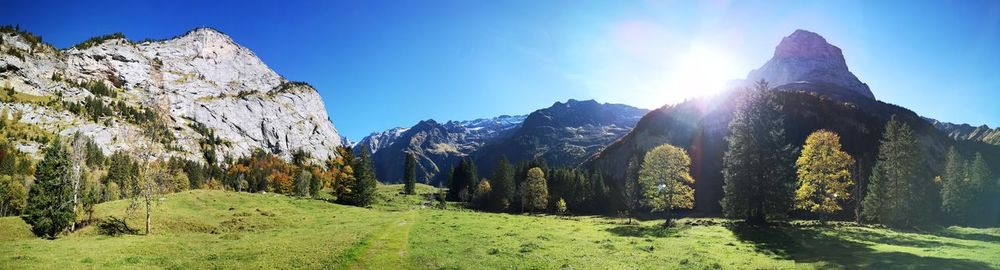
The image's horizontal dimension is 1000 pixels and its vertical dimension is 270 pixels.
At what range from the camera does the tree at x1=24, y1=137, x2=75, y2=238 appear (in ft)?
171

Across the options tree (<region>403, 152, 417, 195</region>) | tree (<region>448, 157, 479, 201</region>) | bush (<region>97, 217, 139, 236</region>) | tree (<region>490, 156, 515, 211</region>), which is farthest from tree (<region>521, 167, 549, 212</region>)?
bush (<region>97, 217, 139, 236</region>)

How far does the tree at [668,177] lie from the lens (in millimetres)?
68125

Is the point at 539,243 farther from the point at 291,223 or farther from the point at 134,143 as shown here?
the point at 134,143

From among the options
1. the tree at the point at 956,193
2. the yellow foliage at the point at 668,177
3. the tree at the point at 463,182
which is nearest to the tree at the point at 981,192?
the tree at the point at 956,193

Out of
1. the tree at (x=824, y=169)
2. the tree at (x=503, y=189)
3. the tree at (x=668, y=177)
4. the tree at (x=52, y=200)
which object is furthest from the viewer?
the tree at (x=503, y=189)

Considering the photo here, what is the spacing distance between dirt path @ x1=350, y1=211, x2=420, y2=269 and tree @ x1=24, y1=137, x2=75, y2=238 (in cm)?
3778

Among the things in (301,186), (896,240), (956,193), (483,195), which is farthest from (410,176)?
(896,240)

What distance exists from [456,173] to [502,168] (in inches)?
1559

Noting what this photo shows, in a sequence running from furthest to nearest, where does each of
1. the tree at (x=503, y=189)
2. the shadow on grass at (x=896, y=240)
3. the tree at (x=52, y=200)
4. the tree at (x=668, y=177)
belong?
the tree at (x=503, y=189), the tree at (x=668, y=177), the tree at (x=52, y=200), the shadow on grass at (x=896, y=240)

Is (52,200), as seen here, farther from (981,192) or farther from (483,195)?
(981,192)

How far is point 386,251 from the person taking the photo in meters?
34.2

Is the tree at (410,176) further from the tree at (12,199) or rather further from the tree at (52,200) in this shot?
the tree at (52,200)

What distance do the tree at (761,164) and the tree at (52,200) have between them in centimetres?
7785

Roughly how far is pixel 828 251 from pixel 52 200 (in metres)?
78.5
